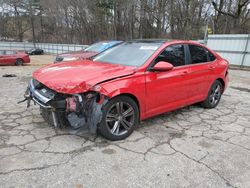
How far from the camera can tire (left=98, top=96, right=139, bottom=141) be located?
332 cm

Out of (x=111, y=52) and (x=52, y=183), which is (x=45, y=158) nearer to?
(x=52, y=183)

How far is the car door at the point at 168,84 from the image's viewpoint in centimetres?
381

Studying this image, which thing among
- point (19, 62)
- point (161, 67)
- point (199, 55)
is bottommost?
point (19, 62)

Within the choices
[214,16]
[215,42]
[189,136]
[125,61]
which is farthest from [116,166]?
[214,16]

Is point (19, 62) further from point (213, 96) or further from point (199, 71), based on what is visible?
point (199, 71)

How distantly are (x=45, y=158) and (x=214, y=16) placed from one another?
2641cm

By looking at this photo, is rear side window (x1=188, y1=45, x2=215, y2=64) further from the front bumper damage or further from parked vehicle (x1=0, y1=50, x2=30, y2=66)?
parked vehicle (x1=0, y1=50, x2=30, y2=66)

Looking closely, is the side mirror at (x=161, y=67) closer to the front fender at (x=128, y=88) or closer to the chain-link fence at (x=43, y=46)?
the front fender at (x=128, y=88)

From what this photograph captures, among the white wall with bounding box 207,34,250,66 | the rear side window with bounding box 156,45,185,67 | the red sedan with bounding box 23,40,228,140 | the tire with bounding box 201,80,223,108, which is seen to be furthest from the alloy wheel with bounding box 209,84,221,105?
the white wall with bounding box 207,34,250,66

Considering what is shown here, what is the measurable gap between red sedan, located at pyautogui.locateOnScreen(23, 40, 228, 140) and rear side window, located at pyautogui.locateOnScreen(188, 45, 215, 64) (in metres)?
0.02

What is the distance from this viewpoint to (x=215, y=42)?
15.8 meters

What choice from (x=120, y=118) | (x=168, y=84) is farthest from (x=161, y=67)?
(x=120, y=118)

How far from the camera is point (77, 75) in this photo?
3.36m

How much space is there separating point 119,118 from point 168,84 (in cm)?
114
